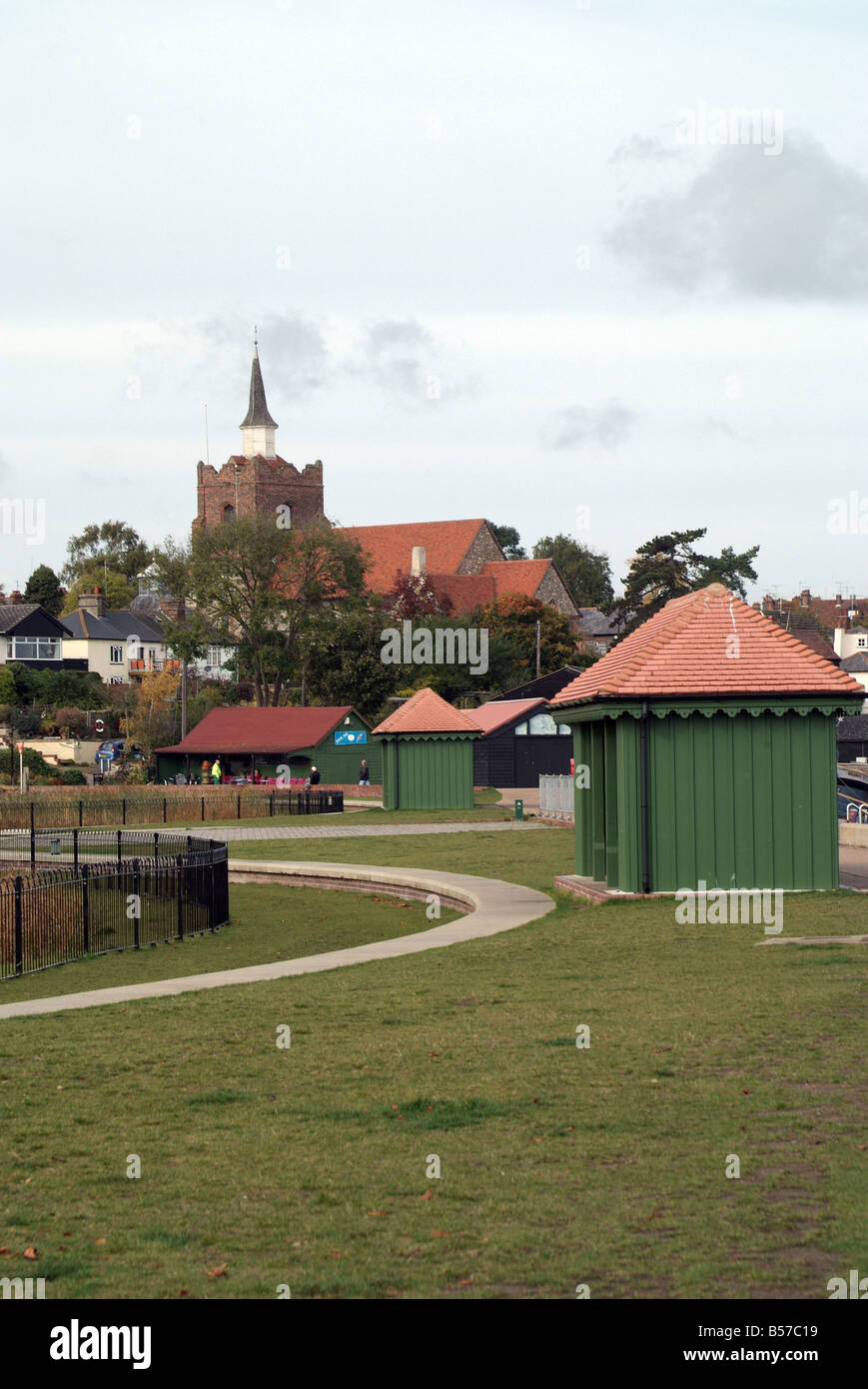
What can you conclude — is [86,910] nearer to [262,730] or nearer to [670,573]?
[262,730]

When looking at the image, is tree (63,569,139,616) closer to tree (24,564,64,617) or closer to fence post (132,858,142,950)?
tree (24,564,64,617)

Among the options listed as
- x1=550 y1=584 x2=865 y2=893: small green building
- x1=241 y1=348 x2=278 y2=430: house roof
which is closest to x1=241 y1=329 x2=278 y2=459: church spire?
x1=241 y1=348 x2=278 y2=430: house roof

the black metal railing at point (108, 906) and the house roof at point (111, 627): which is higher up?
the house roof at point (111, 627)

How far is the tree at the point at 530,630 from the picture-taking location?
10262cm

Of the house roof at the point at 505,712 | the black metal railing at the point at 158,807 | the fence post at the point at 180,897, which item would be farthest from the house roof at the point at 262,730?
the fence post at the point at 180,897

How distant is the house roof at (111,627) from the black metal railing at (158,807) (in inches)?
2594

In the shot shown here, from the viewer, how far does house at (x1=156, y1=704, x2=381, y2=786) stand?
6681 centimetres

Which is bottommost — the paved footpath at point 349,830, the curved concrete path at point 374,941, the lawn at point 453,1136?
the paved footpath at point 349,830

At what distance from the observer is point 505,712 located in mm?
66250

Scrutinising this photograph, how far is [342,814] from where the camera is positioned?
4891 centimetres

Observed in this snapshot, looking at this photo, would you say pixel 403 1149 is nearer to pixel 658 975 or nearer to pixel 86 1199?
pixel 86 1199

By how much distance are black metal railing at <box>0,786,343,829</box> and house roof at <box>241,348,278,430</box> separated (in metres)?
91.2

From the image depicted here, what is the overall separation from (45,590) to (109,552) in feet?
89.5

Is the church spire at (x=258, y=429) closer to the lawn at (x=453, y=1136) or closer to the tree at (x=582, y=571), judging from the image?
the tree at (x=582, y=571)
